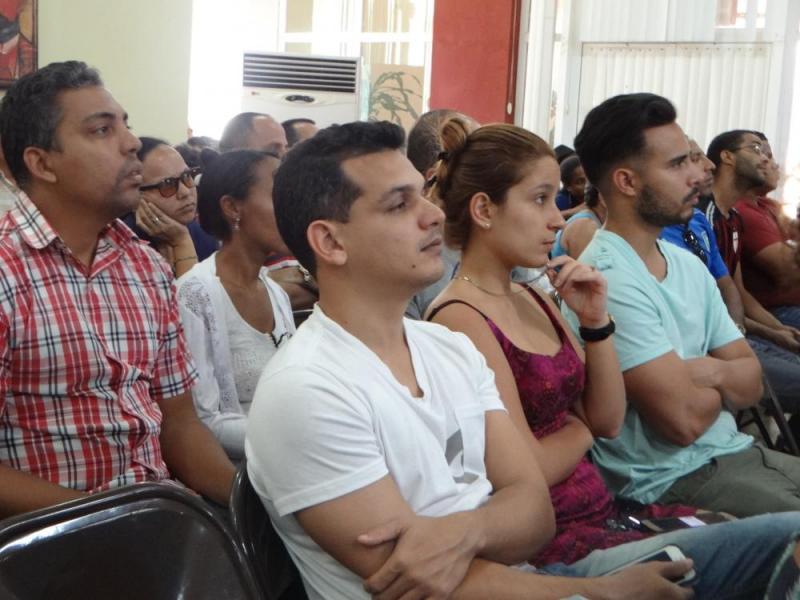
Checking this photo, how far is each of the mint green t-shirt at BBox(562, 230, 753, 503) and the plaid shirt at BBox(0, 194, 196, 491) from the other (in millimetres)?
1001

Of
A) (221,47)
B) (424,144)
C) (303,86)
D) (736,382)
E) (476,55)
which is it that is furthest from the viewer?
(221,47)

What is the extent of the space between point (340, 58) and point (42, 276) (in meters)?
4.67

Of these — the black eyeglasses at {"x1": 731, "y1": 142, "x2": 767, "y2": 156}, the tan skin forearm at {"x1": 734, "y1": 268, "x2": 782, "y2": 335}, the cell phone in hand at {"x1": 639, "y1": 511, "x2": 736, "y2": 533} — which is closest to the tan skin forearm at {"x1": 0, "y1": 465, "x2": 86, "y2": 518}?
the cell phone in hand at {"x1": 639, "y1": 511, "x2": 736, "y2": 533}

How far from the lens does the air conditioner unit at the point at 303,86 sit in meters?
6.00

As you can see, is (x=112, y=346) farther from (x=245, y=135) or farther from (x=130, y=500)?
(x=245, y=135)

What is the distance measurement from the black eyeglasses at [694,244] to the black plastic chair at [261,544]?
7.39ft

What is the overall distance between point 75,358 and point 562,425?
93cm

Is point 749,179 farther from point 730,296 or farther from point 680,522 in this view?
point 680,522

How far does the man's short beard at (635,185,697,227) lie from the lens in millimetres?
2312

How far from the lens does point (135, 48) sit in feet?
13.3

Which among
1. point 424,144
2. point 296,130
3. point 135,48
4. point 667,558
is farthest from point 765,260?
point 667,558

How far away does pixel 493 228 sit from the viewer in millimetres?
1917

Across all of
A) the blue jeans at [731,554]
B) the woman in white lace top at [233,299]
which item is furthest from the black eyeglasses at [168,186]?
the blue jeans at [731,554]

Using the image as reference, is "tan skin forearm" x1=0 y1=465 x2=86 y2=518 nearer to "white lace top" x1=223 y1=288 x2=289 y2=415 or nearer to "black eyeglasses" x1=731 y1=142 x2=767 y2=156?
"white lace top" x1=223 y1=288 x2=289 y2=415
